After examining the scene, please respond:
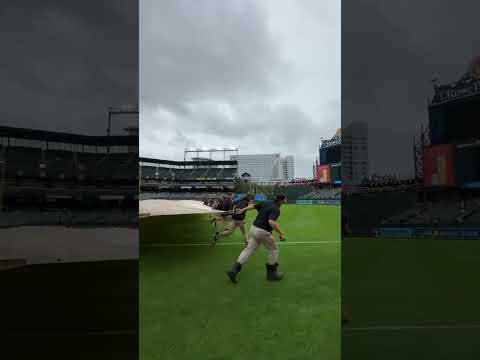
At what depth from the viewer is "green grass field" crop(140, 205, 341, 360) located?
267 cm

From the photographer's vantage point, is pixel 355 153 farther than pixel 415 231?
No

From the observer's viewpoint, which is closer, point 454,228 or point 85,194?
point 85,194

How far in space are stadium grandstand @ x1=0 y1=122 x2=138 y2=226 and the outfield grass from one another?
5.42ft

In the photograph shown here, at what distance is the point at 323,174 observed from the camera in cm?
3684

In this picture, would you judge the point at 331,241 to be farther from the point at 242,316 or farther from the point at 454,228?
the point at 242,316

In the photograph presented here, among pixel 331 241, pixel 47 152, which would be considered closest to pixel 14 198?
pixel 47 152

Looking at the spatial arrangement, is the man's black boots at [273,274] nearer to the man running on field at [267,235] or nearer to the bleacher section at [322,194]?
the man running on field at [267,235]

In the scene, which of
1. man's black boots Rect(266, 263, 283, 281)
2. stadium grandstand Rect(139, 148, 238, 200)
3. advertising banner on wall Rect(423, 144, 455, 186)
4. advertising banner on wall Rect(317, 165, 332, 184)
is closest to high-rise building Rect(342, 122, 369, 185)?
advertising banner on wall Rect(423, 144, 455, 186)

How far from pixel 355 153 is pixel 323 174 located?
35.3 m

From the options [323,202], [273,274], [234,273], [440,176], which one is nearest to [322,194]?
[323,202]

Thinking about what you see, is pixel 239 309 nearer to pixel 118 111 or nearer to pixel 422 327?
pixel 422 327

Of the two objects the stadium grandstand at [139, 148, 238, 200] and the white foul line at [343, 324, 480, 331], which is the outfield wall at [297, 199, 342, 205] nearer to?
the stadium grandstand at [139, 148, 238, 200]

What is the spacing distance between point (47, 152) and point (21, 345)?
1.56m

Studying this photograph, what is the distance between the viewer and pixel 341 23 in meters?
2.04
